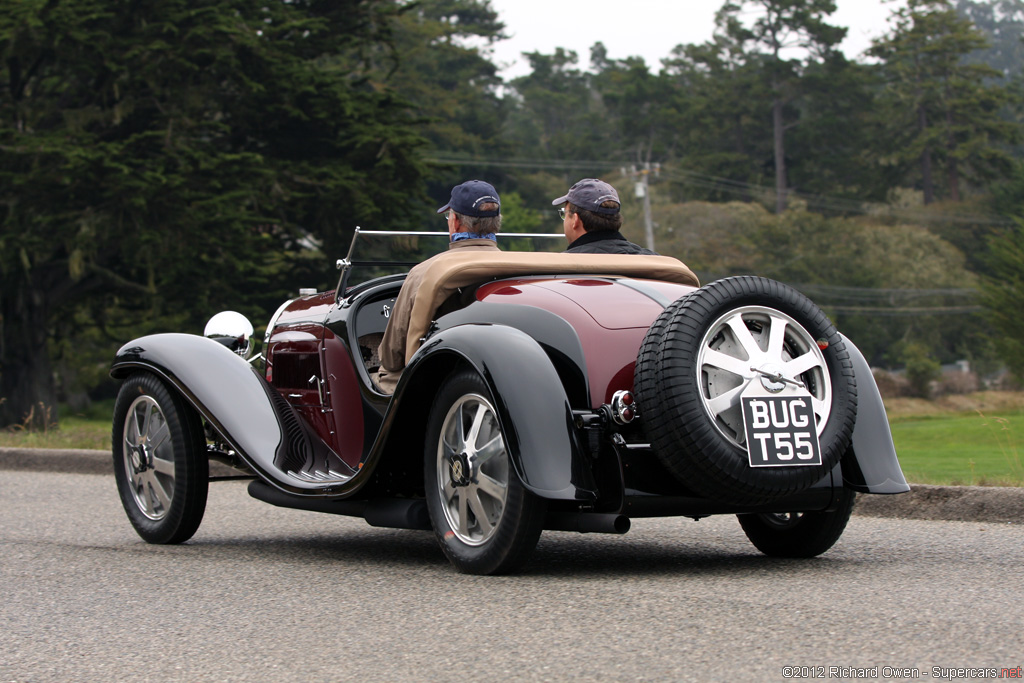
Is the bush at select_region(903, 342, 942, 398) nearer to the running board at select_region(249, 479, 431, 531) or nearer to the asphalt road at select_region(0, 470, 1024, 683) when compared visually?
the asphalt road at select_region(0, 470, 1024, 683)

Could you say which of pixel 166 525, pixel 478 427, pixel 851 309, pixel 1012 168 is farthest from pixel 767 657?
pixel 1012 168

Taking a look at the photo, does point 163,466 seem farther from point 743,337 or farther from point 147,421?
point 743,337

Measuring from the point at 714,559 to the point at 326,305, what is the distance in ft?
8.30

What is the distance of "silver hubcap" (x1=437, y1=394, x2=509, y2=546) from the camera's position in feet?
16.0

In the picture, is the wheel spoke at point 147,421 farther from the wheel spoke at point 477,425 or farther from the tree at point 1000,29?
the tree at point 1000,29

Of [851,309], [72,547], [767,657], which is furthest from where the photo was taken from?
[851,309]

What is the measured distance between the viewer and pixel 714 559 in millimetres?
5520

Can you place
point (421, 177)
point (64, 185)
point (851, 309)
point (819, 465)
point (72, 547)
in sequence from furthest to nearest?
point (851, 309)
point (421, 177)
point (64, 185)
point (72, 547)
point (819, 465)

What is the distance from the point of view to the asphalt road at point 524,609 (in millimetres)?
3500

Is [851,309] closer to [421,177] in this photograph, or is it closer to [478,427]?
[421,177]

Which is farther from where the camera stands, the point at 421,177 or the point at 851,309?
the point at 851,309

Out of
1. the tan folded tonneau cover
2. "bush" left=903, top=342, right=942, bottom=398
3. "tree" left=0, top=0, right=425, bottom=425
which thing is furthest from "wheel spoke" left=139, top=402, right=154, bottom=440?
"bush" left=903, top=342, right=942, bottom=398

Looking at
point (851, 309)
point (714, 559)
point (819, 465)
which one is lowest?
point (851, 309)

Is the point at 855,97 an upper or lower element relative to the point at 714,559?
upper
